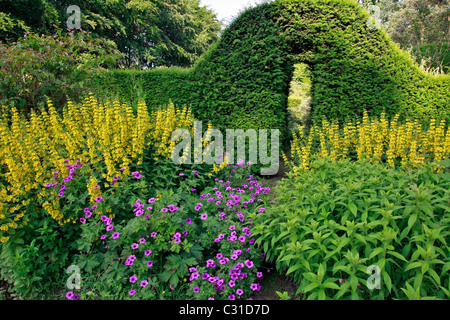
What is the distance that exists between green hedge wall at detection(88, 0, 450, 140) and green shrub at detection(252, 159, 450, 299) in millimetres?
3076

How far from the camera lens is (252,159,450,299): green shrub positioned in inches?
66.1

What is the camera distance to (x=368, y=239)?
1798 mm

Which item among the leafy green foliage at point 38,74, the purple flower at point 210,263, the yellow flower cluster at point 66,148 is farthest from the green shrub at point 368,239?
the leafy green foliage at point 38,74

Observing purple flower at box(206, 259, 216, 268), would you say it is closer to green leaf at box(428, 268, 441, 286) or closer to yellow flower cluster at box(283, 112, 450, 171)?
green leaf at box(428, 268, 441, 286)

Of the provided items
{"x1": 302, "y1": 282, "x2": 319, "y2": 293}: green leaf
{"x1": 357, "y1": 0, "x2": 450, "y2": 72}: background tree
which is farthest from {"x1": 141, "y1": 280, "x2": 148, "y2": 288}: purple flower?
{"x1": 357, "y1": 0, "x2": 450, "y2": 72}: background tree

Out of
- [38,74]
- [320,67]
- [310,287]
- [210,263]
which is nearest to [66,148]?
[38,74]

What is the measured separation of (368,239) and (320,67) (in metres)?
4.45

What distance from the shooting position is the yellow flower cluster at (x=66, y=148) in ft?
8.92

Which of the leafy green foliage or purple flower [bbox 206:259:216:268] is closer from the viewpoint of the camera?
purple flower [bbox 206:259:216:268]

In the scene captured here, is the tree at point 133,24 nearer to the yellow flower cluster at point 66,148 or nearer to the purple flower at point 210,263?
the yellow flower cluster at point 66,148

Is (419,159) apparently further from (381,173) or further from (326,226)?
(326,226)

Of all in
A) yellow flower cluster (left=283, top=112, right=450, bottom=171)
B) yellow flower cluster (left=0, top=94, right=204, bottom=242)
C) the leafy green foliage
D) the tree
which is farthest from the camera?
the tree

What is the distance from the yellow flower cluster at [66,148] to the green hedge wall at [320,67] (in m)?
2.07
